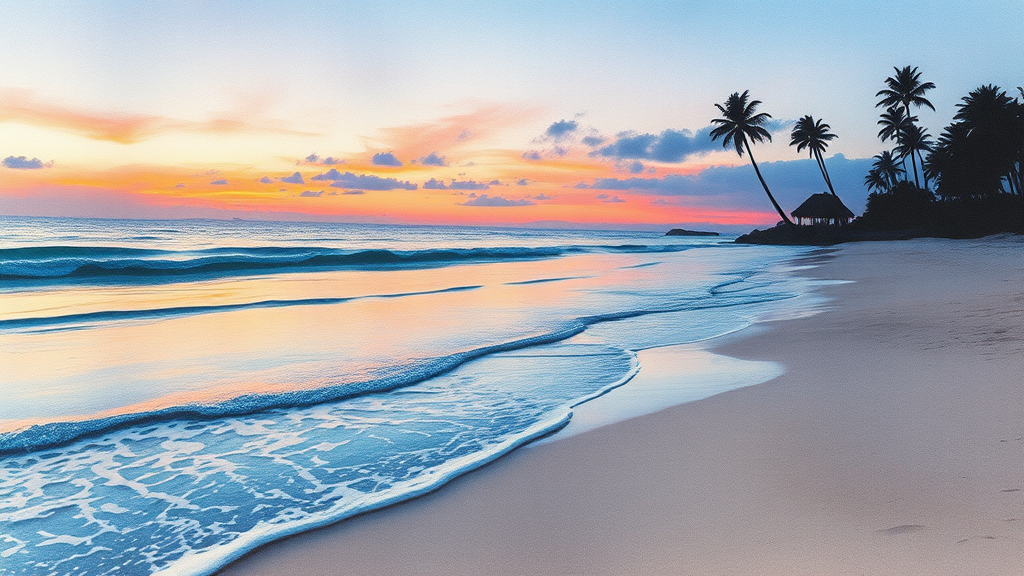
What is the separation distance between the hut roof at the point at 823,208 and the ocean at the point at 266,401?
165 ft

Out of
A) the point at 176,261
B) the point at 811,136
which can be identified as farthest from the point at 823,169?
the point at 176,261

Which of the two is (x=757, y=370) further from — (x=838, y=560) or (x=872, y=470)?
(x=838, y=560)

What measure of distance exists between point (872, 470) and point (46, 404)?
591 centimetres

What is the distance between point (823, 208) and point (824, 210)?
26 cm

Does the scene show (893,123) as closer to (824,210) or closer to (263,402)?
(824,210)

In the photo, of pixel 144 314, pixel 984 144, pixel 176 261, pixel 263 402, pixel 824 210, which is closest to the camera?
pixel 263 402

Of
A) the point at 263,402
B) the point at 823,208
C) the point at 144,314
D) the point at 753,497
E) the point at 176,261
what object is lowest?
the point at 753,497

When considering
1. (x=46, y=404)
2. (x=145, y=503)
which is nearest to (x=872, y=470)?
(x=145, y=503)

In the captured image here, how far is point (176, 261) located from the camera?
891 inches

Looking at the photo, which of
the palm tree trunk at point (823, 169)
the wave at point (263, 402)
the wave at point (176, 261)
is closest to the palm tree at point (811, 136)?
the palm tree trunk at point (823, 169)

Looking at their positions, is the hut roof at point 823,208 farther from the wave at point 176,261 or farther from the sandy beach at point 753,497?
Answer: the sandy beach at point 753,497

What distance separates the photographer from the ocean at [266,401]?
295 cm

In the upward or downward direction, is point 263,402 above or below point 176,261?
below

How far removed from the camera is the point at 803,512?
8.54 ft
